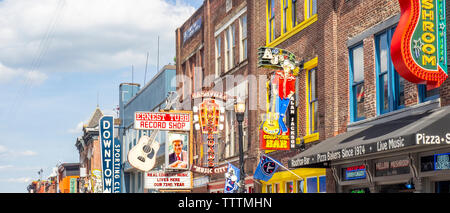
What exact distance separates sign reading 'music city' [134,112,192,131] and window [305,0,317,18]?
12616 millimetres

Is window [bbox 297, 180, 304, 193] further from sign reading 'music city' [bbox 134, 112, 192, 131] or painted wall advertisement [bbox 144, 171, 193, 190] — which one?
painted wall advertisement [bbox 144, 171, 193, 190]

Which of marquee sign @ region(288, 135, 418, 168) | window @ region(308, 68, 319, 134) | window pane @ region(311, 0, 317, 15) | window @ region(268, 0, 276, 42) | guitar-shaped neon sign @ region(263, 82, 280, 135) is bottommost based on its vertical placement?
marquee sign @ region(288, 135, 418, 168)

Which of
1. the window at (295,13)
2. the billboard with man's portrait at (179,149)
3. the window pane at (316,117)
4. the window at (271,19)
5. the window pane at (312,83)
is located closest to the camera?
the window pane at (316,117)

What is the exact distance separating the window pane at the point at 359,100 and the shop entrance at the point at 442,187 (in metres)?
4.38

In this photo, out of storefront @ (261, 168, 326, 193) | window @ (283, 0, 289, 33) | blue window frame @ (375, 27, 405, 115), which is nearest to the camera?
blue window frame @ (375, 27, 405, 115)

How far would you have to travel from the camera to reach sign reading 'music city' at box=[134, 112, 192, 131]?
33844 millimetres

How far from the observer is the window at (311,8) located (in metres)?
23.7

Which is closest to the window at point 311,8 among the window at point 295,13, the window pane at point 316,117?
the window at point 295,13

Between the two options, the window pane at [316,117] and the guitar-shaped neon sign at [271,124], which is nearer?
the guitar-shaped neon sign at [271,124]

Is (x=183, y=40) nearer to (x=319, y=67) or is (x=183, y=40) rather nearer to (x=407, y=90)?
(x=319, y=67)

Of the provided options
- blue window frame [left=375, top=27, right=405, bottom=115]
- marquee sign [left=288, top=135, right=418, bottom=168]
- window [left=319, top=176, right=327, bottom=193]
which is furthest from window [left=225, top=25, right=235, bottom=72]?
blue window frame [left=375, top=27, right=405, bottom=115]

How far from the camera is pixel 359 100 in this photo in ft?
65.8

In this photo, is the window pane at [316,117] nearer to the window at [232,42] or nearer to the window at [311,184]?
the window at [311,184]
